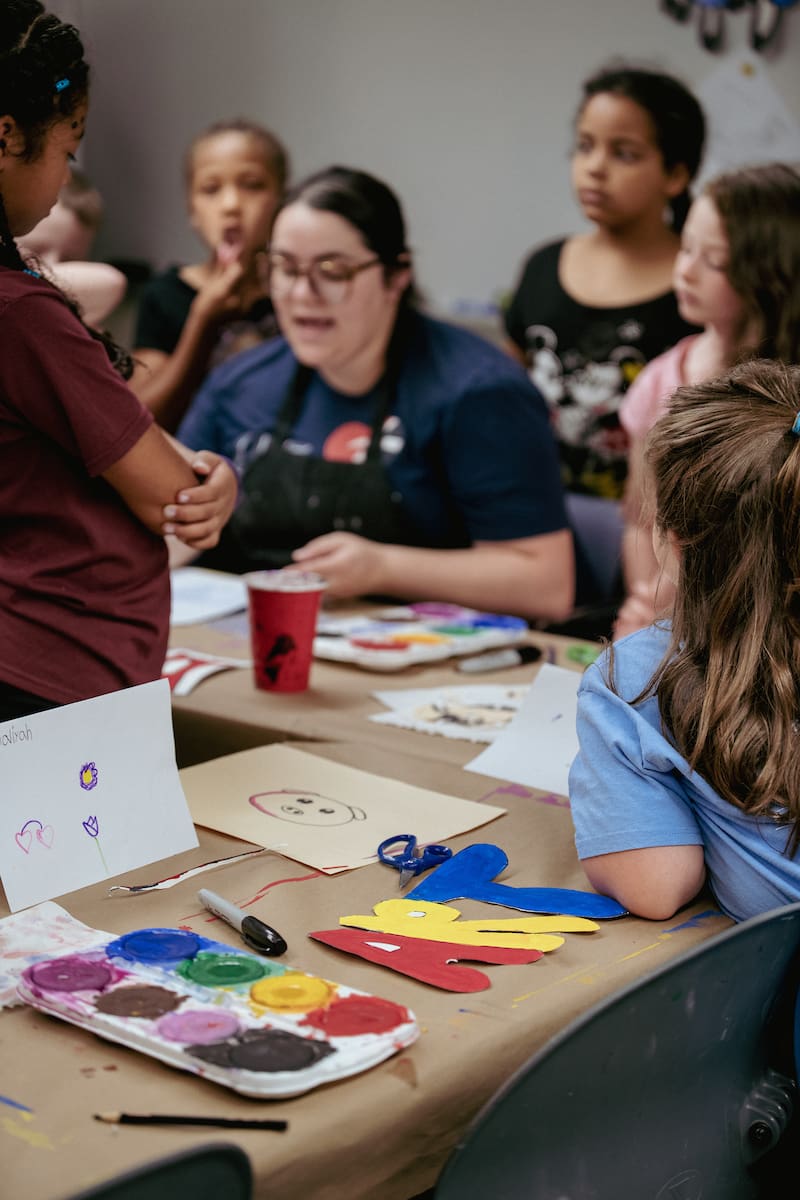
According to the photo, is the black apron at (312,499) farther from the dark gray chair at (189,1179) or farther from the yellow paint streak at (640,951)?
the dark gray chair at (189,1179)

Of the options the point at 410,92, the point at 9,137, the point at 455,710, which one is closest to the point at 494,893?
the point at 455,710

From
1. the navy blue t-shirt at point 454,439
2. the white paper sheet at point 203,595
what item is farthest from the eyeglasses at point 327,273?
the white paper sheet at point 203,595

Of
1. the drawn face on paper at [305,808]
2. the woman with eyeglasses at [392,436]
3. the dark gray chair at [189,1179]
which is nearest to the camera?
the dark gray chair at [189,1179]

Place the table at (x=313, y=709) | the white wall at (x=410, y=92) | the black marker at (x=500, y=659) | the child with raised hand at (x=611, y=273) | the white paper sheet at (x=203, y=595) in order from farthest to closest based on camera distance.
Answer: the white wall at (x=410, y=92) < the child with raised hand at (x=611, y=273) < the white paper sheet at (x=203, y=595) < the black marker at (x=500, y=659) < the table at (x=313, y=709)

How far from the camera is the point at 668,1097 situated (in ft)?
2.71

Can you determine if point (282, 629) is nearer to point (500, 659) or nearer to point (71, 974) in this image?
point (500, 659)

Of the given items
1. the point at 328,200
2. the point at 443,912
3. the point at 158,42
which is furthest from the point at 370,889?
the point at 158,42

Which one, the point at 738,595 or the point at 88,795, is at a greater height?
the point at 738,595

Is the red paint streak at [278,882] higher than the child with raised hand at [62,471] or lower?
lower

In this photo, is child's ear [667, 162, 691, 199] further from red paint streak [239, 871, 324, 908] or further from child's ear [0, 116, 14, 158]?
red paint streak [239, 871, 324, 908]

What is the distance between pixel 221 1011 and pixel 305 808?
16.0 inches

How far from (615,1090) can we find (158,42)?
180 inches

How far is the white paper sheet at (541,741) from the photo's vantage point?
1.34 metres

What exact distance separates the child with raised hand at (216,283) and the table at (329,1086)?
2.24 meters
